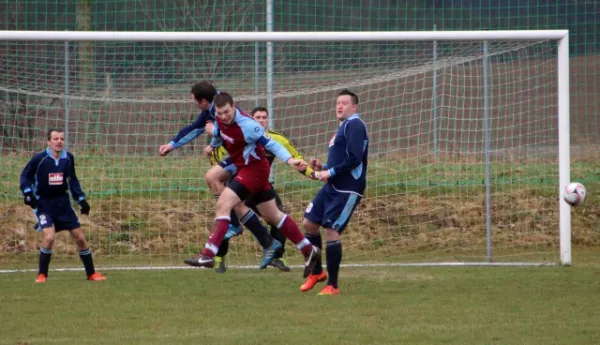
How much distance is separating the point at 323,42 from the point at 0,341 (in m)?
6.47

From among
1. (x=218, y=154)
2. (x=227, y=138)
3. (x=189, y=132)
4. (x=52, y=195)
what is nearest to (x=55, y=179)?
(x=52, y=195)

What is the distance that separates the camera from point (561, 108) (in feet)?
38.5

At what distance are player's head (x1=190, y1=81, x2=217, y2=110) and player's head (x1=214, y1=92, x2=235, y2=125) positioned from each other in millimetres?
1357

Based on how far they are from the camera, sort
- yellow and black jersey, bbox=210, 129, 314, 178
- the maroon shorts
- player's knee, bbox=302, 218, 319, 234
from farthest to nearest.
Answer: yellow and black jersey, bbox=210, 129, 314, 178, player's knee, bbox=302, 218, 319, 234, the maroon shorts

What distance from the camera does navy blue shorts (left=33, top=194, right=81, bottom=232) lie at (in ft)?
35.3

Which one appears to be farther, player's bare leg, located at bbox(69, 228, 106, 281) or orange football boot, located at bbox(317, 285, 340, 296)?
player's bare leg, located at bbox(69, 228, 106, 281)

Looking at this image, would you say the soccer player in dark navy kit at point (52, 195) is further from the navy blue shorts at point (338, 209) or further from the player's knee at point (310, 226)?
the navy blue shorts at point (338, 209)

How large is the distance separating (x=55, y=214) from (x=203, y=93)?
6.82 ft

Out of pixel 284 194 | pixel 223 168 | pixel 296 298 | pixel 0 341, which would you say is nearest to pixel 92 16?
pixel 284 194

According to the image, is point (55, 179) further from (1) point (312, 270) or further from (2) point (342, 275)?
(2) point (342, 275)

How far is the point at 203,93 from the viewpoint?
10.7m

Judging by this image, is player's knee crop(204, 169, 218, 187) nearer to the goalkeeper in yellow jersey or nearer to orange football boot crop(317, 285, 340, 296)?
the goalkeeper in yellow jersey

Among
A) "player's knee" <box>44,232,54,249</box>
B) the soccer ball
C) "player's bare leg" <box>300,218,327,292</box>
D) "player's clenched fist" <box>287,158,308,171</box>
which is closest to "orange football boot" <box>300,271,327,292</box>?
"player's bare leg" <box>300,218,327,292</box>

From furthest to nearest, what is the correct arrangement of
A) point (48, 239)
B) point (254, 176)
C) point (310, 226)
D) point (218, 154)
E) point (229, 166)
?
point (218, 154)
point (229, 166)
point (48, 239)
point (310, 226)
point (254, 176)
